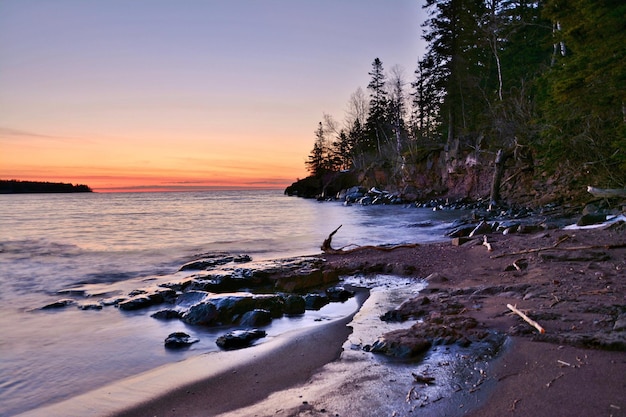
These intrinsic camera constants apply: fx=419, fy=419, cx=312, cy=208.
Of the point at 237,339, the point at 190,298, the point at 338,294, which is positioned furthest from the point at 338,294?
the point at 190,298

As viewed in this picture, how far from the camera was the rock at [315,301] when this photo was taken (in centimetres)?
742

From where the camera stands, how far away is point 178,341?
19.1ft

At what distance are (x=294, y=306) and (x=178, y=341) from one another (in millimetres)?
2046

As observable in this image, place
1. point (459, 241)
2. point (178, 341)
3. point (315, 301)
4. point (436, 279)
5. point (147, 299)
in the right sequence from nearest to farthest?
point (178, 341)
point (315, 301)
point (147, 299)
point (436, 279)
point (459, 241)

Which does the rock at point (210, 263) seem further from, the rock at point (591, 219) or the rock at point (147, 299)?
the rock at point (591, 219)

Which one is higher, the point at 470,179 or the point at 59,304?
the point at 470,179

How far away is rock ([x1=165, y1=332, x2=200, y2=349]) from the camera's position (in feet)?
19.1

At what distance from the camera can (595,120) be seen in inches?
530

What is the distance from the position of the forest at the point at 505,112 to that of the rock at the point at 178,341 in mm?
9331

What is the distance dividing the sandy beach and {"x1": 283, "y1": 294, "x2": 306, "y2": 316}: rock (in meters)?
0.97

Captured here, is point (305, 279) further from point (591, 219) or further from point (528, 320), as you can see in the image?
point (591, 219)

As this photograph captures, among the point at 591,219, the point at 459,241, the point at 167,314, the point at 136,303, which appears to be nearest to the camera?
the point at 167,314

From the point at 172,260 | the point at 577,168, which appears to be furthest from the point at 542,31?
the point at 172,260

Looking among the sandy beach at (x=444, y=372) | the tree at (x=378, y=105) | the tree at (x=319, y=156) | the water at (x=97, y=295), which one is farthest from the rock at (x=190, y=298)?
the tree at (x=319, y=156)
